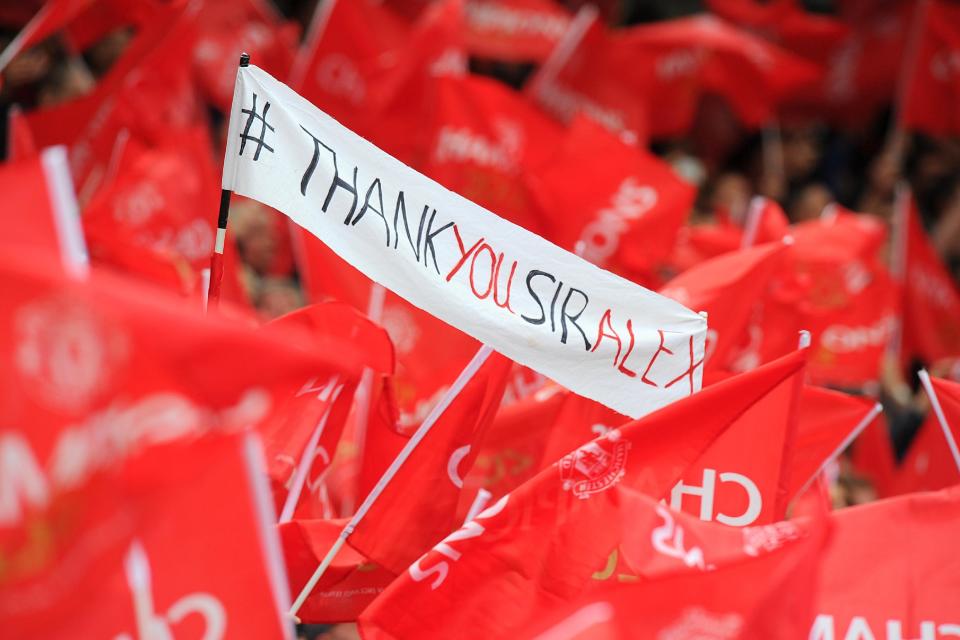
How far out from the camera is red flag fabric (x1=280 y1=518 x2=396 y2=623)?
280 centimetres

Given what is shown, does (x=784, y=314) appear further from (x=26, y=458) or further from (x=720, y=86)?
(x=26, y=458)

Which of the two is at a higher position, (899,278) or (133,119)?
(133,119)

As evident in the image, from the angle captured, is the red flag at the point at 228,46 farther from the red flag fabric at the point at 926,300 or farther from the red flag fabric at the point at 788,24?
the red flag fabric at the point at 926,300

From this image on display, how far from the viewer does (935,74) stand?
267 inches

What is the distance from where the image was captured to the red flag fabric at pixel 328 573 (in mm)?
2797

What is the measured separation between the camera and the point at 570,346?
107 inches

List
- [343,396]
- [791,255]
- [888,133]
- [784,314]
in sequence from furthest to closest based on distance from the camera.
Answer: [888,133], [791,255], [784,314], [343,396]

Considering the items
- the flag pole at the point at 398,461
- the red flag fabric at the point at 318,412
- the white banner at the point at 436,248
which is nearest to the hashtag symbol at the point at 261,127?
the white banner at the point at 436,248

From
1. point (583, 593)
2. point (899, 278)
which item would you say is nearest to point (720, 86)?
point (899, 278)

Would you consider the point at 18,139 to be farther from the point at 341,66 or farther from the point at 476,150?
the point at 476,150

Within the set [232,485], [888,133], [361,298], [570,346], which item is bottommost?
[888,133]

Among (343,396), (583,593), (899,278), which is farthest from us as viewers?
(899,278)

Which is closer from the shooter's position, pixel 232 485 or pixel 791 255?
pixel 232 485

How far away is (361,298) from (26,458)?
2367 millimetres
